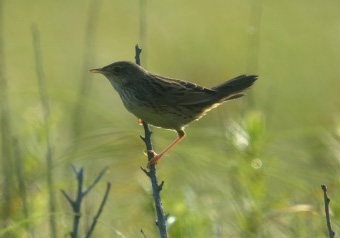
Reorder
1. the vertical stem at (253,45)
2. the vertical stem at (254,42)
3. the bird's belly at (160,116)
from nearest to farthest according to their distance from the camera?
the bird's belly at (160,116) → the vertical stem at (253,45) → the vertical stem at (254,42)

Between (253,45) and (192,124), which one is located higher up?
(253,45)

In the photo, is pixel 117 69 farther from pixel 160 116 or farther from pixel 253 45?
pixel 253 45

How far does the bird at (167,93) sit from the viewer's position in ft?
19.5

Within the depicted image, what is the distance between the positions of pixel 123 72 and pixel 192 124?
176 inches

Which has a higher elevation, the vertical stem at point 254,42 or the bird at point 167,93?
the bird at point 167,93

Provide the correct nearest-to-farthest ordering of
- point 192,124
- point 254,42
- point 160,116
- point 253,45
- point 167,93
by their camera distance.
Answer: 1. point 160,116
2. point 167,93
3. point 253,45
4. point 254,42
5. point 192,124

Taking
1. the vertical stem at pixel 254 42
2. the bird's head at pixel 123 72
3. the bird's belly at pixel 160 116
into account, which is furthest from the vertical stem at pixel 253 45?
the bird's head at pixel 123 72

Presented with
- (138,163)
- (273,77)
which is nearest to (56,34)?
(273,77)

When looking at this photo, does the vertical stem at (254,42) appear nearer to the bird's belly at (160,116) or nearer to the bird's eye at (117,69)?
the bird's belly at (160,116)

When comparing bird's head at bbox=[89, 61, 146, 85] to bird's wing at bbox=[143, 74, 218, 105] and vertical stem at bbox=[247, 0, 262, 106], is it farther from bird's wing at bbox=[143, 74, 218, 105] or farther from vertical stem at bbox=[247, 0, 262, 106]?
vertical stem at bbox=[247, 0, 262, 106]

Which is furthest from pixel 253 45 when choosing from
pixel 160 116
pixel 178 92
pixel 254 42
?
pixel 160 116

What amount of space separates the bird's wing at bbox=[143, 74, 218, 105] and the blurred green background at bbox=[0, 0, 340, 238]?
0.94 ft

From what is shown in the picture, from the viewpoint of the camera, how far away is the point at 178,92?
612 centimetres

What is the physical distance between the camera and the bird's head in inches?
239
